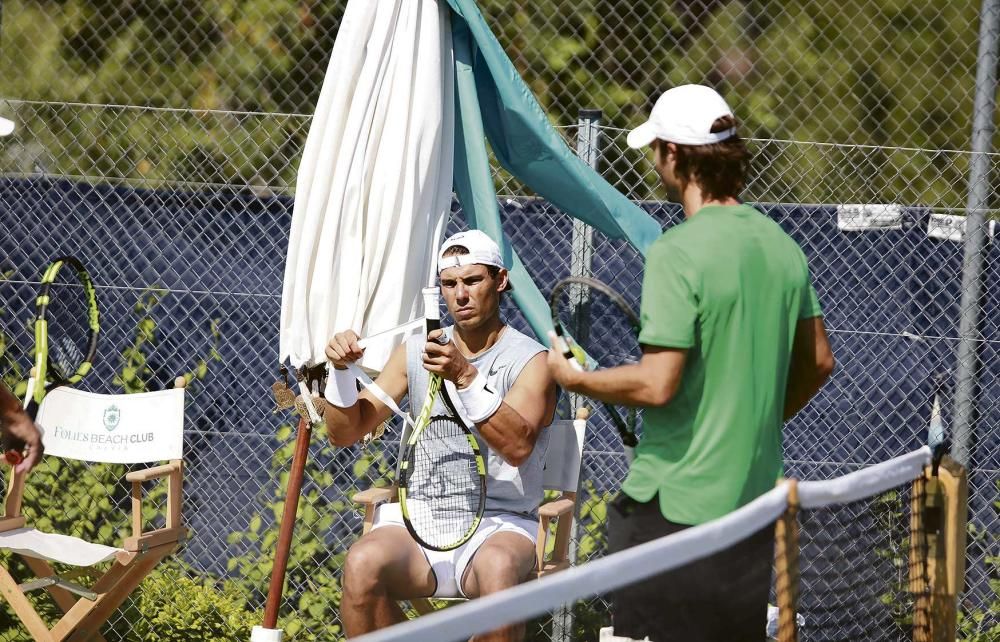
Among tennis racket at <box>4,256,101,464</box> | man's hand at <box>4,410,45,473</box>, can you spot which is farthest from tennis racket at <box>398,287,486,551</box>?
tennis racket at <box>4,256,101,464</box>

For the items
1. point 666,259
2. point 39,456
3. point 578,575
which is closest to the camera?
point 578,575

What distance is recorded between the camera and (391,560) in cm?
344

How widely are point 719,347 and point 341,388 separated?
131cm

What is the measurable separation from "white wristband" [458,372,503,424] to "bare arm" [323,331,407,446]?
13.2 inches

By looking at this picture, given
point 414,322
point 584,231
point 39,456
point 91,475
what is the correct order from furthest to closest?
1. point 91,475
2. point 584,231
3. point 414,322
4. point 39,456

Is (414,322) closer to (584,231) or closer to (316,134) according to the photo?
(316,134)

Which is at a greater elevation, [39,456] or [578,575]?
[39,456]

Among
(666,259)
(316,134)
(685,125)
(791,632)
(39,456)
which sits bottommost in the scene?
(791,632)

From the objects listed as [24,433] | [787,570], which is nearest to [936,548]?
[787,570]

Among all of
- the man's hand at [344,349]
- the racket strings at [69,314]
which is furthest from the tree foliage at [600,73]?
the man's hand at [344,349]

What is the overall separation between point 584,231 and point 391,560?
5.23 ft

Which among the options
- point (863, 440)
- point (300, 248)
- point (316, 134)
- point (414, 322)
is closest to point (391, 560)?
point (414, 322)

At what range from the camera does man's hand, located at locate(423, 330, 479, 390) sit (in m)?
3.14

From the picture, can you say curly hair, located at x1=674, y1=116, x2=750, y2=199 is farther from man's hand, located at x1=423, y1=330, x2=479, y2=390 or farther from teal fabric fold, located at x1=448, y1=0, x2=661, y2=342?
teal fabric fold, located at x1=448, y1=0, x2=661, y2=342
